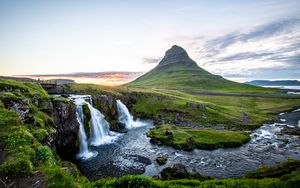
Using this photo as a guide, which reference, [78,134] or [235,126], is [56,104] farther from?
[235,126]

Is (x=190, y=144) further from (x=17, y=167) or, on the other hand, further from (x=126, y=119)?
(x=17, y=167)

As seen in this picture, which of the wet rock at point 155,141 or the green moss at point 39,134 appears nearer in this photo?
the green moss at point 39,134

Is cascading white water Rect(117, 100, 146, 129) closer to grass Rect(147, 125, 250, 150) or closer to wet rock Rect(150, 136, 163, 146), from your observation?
grass Rect(147, 125, 250, 150)

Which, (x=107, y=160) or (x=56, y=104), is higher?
(x=56, y=104)

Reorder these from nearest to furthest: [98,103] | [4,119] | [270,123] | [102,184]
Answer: [102,184]
[4,119]
[98,103]
[270,123]

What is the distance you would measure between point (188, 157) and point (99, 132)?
90.0 feet

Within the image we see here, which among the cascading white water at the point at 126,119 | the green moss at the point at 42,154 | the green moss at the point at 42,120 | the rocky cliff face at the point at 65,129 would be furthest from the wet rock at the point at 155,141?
the green moss at the point at 42,154

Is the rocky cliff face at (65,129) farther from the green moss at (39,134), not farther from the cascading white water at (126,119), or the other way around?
the cascading white water at (126,119)

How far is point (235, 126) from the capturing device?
275 feet

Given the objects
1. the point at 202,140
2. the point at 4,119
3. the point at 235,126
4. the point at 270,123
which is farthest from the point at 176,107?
the point at 4,119

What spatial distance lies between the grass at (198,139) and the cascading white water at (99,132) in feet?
40.0

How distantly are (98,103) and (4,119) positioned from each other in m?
54.4

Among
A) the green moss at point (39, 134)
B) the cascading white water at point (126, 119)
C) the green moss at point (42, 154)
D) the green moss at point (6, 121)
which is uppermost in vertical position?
the green moss at point (6, 121)

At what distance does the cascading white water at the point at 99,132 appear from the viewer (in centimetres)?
6056
